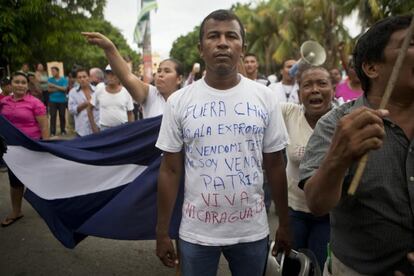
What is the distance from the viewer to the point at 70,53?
1886cm

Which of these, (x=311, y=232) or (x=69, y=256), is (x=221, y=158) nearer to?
(x=311, y=232)

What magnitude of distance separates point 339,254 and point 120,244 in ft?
10.8

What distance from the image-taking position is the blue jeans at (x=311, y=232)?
273 cm

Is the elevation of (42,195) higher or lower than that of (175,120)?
lower

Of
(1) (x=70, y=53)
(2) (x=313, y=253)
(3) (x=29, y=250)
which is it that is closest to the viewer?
(2) (x=313, y=253)

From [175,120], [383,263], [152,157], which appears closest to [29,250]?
[152,157]

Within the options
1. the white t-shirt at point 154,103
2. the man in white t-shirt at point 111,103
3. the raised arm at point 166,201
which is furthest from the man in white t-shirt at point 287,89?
the raised arm at point 166,201

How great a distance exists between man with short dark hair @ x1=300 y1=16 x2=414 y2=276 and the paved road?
2.45 meters

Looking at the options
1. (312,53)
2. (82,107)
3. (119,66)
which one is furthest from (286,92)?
(82,107)

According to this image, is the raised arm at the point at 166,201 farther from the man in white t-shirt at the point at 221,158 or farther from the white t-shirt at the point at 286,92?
the white t-shirt at the point at 286,92

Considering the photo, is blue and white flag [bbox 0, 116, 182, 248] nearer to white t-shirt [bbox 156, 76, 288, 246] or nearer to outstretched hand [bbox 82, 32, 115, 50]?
outstretched hand [bbox 82, 32, 115, 50]

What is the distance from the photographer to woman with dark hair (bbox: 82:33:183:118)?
128 inches

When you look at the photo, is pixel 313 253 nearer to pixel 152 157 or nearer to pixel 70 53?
pixel 152 157

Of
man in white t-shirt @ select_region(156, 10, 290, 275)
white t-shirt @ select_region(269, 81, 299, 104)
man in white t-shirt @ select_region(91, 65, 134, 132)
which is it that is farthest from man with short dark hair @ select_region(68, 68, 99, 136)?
man in white t-shirt @ select_region(156, 10, 290, 275)
